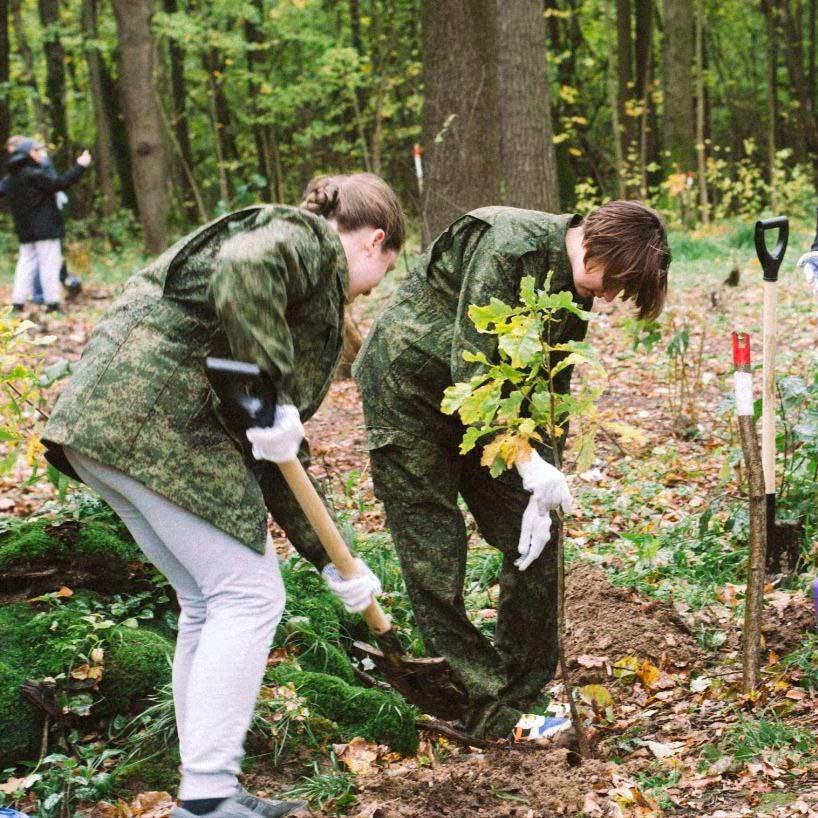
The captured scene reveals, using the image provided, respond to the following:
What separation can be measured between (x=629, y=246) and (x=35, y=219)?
33.3ft

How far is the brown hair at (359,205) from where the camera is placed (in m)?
2.78

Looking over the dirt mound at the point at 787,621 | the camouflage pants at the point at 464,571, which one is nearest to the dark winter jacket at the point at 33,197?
the camouflage pants at the point at 464,571

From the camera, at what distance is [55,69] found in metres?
22.3

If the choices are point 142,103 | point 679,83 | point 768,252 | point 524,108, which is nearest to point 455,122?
point 524,108

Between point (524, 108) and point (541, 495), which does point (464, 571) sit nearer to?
point (541, 495)

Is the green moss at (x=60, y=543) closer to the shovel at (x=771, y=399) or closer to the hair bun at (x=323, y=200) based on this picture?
the hair bun at (x=323, y=200)

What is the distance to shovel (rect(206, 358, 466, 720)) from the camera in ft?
7.57

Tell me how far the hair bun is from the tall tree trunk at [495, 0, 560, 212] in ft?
17.6

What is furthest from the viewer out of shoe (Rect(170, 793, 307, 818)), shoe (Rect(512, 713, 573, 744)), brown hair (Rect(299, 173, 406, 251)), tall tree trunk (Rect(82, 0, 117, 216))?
tall tree trunk (Rect(82, 0, 117, 216))

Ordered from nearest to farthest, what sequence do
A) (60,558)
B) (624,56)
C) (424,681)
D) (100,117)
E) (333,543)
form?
(333,543) < (424,681) < (60,558) < (624,56) < (100,117)

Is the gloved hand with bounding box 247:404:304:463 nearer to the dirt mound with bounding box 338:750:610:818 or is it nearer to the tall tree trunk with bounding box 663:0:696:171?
the dirt mound with bounding box 338:750:610:818

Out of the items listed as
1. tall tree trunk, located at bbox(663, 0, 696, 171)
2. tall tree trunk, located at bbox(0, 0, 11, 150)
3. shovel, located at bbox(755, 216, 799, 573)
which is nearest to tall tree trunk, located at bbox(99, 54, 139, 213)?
→ tall tree trunk, located at bbox(0, 0, 11, 150)

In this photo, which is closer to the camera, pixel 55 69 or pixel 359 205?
pixel 359 205

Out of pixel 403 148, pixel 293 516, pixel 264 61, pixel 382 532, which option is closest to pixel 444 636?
pixel 293 516
